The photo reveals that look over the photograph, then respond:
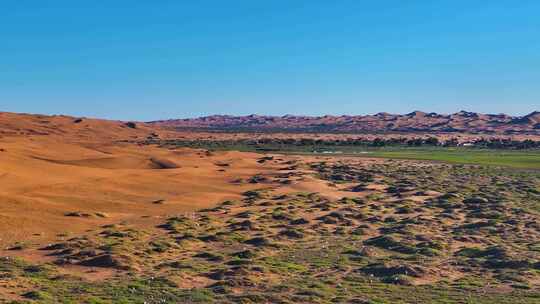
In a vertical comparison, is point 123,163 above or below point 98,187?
above

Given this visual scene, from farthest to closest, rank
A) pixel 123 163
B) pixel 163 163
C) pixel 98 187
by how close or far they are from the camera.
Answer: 1. pixel 163 163
2. pixel 123 163
3. pixel 98 187

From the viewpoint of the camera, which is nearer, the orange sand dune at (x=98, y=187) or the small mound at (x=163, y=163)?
the orange sand dune at (x=98, y=187)

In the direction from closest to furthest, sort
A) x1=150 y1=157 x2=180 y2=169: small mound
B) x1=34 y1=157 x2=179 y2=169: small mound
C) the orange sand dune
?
the orange sand dune
x1=34 y1=157 x2=179 y2=169: small mound
x1=150 y1=157 x2=180 y2=169: small mound

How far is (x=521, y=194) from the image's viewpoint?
151ft

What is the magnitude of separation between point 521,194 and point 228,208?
2121 centimetres

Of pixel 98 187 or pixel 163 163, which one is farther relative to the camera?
pixel 163 163

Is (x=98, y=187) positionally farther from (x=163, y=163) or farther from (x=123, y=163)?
(x=163, y=163)

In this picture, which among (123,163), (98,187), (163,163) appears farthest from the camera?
(163,163)

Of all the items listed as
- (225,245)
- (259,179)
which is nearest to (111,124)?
(259,179)

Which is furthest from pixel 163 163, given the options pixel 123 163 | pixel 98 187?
pixel 98 187

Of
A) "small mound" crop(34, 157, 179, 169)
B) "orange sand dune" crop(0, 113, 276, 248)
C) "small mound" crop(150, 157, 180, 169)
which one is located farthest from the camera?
"small mound" crop(150, 157, 180, 169)

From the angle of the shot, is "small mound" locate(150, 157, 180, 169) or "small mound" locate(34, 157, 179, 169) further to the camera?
"small mound" locate(150, 157, 180, 169)

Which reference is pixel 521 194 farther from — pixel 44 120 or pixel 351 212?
pixel 44 120

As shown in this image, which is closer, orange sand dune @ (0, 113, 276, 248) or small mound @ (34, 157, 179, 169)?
orange sand dune @ (0, 113, 276, 248)
